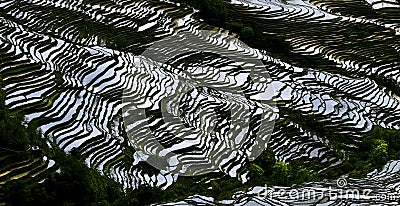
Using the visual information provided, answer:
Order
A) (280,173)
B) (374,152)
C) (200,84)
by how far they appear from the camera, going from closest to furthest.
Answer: (280,173) < (374,152) < (200,84)

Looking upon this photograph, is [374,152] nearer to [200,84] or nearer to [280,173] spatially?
[280,173]

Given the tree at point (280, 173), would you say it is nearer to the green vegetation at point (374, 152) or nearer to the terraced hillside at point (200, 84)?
the terraced hillside at point (200, 84)

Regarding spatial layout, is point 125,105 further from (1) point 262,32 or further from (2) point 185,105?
(1) point 262,32

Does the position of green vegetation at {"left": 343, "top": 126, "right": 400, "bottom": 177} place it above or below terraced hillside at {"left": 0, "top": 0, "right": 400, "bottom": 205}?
below

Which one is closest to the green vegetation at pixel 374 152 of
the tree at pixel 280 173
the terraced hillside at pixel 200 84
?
the terraced hillside at pixel 200 84

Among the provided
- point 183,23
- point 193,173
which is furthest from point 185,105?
point 183,23

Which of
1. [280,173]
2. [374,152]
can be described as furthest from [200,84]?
[374,152]

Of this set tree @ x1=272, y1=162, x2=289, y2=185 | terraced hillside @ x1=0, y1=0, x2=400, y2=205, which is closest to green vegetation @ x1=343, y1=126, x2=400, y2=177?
terraced hillside @ x1=0, y1=0, x2=400, y2=205

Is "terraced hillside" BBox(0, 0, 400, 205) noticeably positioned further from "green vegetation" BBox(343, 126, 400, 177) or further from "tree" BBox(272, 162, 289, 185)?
"tree" BBox(272, 162, 289, 185)
